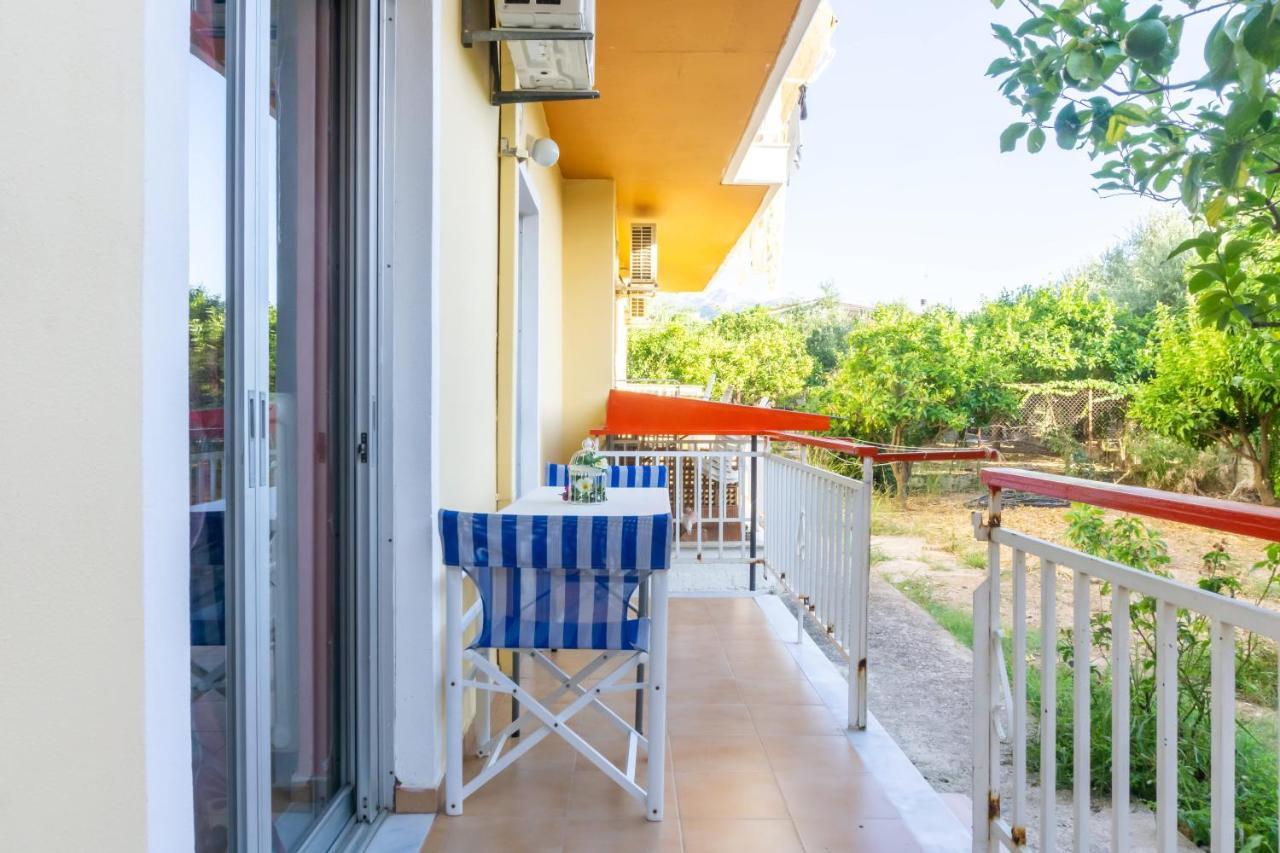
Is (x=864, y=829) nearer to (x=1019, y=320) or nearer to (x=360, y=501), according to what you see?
(x=360, y=501)

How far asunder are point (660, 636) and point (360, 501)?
93 centimetres

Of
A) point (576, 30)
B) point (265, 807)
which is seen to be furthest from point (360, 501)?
point (576, 30)

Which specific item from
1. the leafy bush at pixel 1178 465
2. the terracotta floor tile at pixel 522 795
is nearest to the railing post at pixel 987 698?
the terracotta floor tile at pixel 522 795

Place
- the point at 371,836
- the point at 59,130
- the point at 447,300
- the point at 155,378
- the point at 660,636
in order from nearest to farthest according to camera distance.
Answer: the point at 59,130
the point at 155,378
the point at 371,836
the point at 660,636
the point at 447,300

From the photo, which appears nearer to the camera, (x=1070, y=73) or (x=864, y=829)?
(x=1070, y=73)

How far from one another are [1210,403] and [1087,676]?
11.8 metres

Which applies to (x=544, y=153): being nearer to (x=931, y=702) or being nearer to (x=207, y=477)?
(x=207, y=477)

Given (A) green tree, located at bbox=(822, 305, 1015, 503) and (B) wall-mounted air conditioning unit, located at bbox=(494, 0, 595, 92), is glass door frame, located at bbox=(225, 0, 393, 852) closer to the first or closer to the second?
(B) wall-mounted air conditioning unit, located at bbox=(494, 0, 595, 92)

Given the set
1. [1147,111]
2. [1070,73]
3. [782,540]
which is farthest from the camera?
[782,540]

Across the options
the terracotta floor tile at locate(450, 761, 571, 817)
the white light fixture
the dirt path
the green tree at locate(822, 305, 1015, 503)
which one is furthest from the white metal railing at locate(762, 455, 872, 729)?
the green tree at locate(822, 305, 1015, 503)

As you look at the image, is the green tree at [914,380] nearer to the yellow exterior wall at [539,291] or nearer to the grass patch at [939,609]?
the grass patch at [939,609]

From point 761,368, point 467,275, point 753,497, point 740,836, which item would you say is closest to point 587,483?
point 467,275

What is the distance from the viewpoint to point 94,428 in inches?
35.1

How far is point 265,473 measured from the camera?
5.60 ft
